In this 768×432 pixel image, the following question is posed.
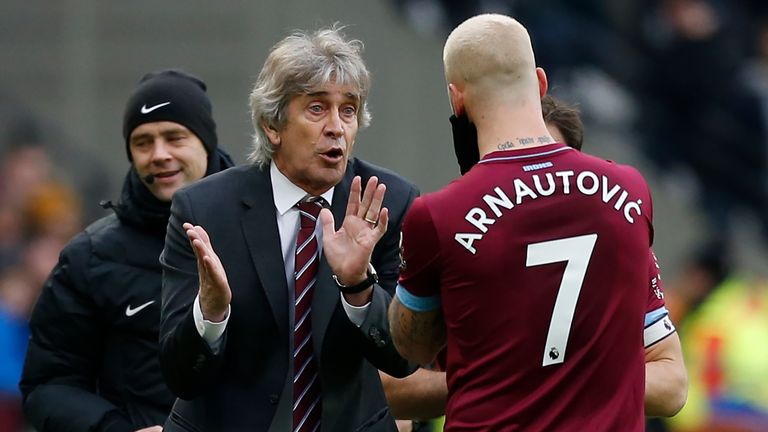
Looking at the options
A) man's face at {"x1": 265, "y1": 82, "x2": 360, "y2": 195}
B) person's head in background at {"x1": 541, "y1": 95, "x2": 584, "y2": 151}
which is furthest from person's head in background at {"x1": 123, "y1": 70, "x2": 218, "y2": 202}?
person's head in background at {"x1": 541, "y1": 95, "x2": 584, "y2": 151}

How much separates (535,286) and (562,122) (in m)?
1.08

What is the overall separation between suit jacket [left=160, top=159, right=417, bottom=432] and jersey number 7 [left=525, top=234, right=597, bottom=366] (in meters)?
0.61

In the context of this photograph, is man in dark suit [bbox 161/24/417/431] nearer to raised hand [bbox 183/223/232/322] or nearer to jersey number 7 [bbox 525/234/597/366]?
raised hand [bbox 183/223/232/322]

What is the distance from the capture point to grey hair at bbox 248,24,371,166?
16.6 ft

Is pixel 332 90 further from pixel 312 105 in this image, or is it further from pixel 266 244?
pixel 266 244

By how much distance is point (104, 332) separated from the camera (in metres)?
5.89

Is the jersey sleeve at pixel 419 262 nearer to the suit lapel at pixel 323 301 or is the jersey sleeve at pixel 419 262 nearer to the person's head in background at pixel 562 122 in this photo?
the suit lapel at pixel 323 301

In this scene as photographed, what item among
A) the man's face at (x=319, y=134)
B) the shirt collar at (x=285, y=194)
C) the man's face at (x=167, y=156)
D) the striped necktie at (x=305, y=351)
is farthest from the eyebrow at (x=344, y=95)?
the man's face at (x=167, y=156)

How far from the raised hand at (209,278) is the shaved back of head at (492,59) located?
85cm

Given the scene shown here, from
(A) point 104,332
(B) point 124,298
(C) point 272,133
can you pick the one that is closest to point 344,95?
Answer: (C) point 272,133

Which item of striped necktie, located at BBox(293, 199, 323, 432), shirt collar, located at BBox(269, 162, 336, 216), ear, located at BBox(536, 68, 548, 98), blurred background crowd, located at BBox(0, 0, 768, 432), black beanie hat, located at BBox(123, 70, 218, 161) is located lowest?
striped necktie, located at BBox(293, 199, 323, 432)

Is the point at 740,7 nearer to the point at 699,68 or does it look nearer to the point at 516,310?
the point at 699,68

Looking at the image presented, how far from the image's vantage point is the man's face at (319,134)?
5066 millimetres

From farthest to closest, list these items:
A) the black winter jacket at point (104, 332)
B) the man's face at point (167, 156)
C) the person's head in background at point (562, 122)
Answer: the man's face at point (167, 156) < the black winter jacket at point (104, 332) < the person's head in background at point (562, 122)
